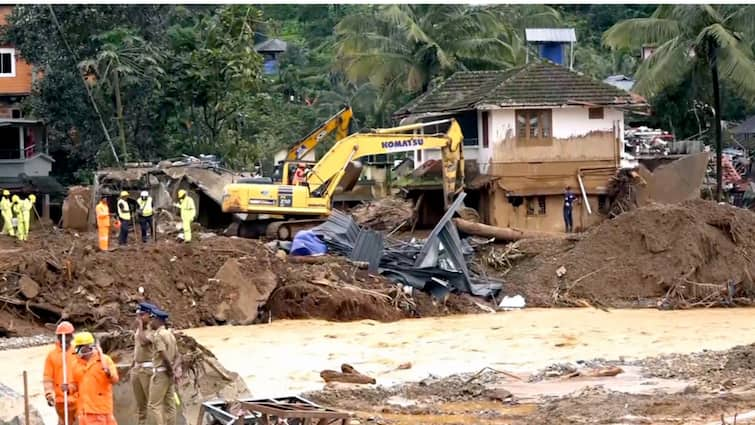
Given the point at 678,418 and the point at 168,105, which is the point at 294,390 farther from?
the point at 168,105

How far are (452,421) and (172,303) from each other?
12.8 metres

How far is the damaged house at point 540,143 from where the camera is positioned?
39.7 meters

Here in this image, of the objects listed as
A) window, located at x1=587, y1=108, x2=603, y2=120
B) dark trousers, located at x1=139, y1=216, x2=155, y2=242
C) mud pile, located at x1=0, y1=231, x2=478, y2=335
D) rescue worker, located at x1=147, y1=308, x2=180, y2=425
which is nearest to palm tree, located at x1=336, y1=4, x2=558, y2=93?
window, located at x1=587, y1=108, x2=603, y2=120

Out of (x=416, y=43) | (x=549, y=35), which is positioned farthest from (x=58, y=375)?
(x=549, y=35)

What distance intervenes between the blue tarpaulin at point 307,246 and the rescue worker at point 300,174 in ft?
12.7

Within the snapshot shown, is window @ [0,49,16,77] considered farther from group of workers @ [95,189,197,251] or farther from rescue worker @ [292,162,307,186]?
group of workers @ [95,189,197,251]

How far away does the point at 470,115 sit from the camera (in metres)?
41.2

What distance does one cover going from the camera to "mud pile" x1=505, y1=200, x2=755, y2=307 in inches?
1160

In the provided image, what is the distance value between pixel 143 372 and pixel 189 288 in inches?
558

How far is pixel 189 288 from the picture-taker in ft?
88.6

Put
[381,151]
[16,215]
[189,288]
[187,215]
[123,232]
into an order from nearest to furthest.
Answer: [189,288], [187,215], [123,232], [381,151], [16,215]

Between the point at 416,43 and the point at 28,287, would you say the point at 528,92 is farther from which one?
the point at 28,287

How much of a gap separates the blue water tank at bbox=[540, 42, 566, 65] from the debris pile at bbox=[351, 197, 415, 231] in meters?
19.2

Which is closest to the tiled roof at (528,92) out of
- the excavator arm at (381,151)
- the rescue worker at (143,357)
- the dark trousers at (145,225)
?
the excavator arm at (381,151)
